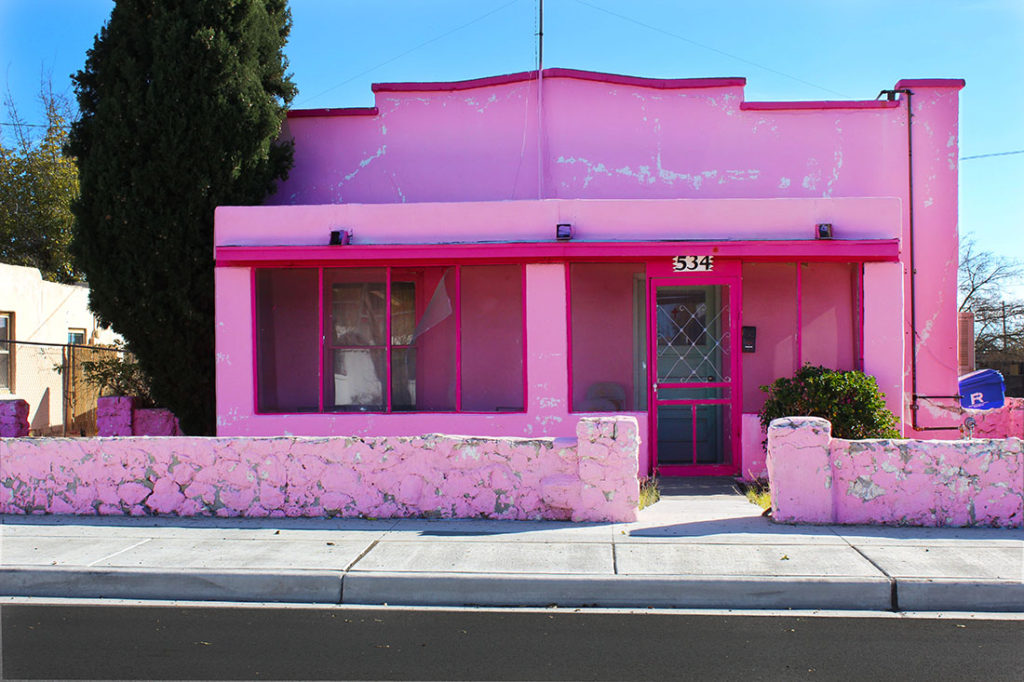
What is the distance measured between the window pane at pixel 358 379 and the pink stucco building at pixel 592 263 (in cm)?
3

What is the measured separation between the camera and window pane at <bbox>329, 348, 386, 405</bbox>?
37.8ft

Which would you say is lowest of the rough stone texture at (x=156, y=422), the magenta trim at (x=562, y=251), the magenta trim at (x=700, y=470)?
the magenta trim at (x=700, y=470)

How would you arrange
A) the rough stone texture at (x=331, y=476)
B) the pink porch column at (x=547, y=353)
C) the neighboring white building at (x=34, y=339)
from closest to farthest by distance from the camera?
the rough stone texture at (x=331, y=476)
the pink porch column at (x=547, y=353)
the neighboring white building at (x=34, y=339)

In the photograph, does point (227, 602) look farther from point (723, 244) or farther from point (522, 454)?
point (723, 244)

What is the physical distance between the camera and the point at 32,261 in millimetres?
23422

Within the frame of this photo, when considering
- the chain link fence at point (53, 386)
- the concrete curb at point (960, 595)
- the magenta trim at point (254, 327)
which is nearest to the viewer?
the concrete curb at point (960, 595)

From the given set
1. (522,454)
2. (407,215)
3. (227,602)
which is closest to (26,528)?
(227,602)

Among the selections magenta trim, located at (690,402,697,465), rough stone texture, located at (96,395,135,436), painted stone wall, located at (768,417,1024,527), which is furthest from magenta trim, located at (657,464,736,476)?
rough stone texture, located at (96,395,135,436)

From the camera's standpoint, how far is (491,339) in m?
12.4

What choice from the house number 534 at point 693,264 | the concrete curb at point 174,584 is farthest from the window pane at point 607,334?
the concrete curb at point 174,584

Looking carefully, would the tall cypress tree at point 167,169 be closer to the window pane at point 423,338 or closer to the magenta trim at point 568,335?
the window pane at point 423,338

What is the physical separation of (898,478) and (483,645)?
4278 mm

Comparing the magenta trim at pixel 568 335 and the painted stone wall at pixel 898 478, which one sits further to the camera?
the magenta trim at pixel 568 335

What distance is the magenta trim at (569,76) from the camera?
40.6 ft
